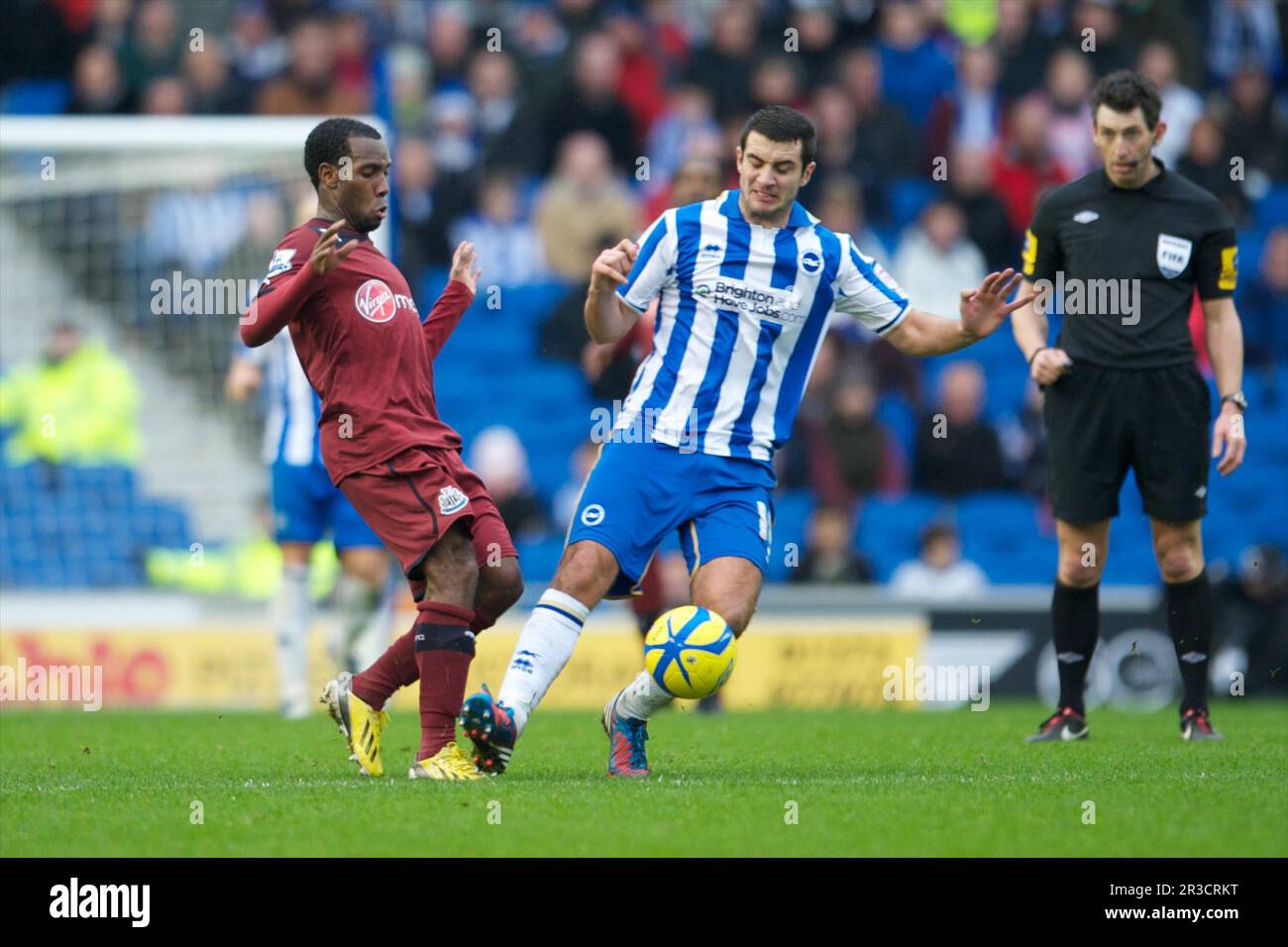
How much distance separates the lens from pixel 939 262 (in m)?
14.7

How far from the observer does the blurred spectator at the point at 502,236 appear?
15023 millimetres

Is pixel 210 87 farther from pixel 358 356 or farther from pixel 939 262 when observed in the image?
pixel 358 356

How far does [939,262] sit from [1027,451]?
63.0 inches

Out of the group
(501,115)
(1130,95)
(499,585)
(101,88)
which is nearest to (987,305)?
(1130,95)

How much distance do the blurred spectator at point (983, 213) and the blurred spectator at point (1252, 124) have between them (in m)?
1.87

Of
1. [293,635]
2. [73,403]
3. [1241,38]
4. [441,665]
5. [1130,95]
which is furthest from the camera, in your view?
[1241,38]

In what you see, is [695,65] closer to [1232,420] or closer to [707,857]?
[1232,420]

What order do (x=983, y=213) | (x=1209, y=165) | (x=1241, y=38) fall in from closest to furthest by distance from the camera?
(x=1209, y=165), (x=983, y=213), (x=1241, y=38)

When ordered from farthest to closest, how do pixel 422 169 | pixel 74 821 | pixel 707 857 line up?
1. pixel 422 169
2. pixel 74 821
3. pixel 707 857

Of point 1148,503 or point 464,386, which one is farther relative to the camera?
point 464,386

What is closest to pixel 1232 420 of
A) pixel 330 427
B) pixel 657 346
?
pixel 657 346

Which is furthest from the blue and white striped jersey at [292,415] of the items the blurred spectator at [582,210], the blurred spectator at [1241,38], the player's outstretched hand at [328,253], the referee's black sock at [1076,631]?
the blurred spectator at [1241,38]

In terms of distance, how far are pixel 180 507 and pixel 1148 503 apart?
24.1ft

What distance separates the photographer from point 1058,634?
8.23 metres
